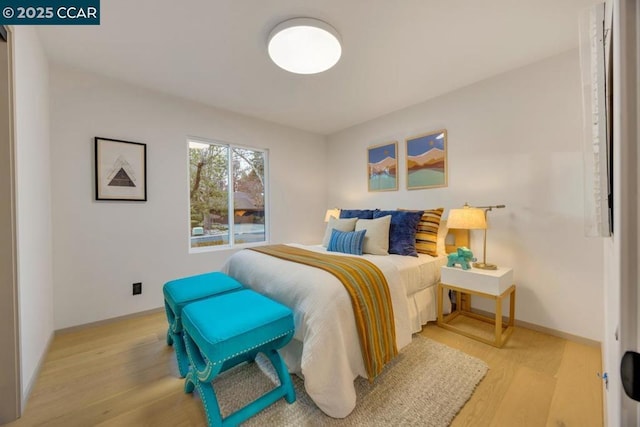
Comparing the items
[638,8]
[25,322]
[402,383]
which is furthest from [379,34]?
[25,322]

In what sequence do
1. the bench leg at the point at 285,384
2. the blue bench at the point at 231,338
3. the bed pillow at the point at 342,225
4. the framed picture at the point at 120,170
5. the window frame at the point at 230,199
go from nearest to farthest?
the blue bench at the point at 231,338 → the bench leg at the point at 285,384 → the framed picture at the point at 120,170 → the bed pillow at the point at 342,225 → the window frame at the point at 230,199

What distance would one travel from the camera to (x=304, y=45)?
1850mm

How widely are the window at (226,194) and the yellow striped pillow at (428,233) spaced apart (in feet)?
7.06

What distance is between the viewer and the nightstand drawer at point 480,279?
6.67ft

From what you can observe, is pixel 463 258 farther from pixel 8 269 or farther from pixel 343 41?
pixel 8 269

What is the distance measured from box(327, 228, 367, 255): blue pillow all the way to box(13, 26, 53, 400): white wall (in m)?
2.22

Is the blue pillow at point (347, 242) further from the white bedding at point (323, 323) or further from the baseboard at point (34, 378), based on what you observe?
the baseboard at point (34, 378)

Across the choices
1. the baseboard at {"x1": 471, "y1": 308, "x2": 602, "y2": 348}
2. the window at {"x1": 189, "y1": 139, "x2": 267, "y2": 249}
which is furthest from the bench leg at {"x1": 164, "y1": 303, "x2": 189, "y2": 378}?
the baseboard at {"x1": 471, "y1": 308, "x2": 602, "y2": 348}

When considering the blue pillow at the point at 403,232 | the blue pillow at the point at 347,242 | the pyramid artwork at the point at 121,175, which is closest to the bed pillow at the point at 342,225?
the blue pillow at the point at 347,242

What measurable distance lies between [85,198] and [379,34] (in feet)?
9.73

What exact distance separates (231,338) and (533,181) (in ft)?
8.94

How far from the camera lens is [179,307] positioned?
1661mm

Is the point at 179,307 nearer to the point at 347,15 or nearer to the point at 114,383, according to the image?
the point at 114,383

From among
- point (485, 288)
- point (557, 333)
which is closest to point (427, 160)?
point (485, 288)
